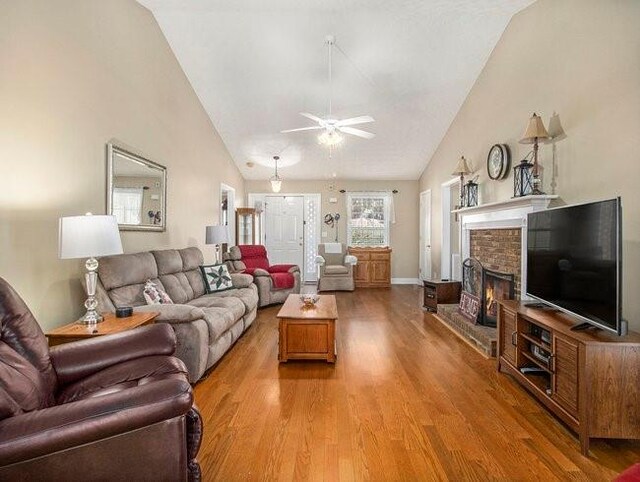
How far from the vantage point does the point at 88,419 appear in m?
1.08

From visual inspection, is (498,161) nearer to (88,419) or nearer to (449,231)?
(449,231)

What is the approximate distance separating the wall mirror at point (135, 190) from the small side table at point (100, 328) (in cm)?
113

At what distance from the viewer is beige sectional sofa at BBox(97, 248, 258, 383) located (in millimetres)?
2674

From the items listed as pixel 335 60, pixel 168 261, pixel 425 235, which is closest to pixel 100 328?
pixel 168 261

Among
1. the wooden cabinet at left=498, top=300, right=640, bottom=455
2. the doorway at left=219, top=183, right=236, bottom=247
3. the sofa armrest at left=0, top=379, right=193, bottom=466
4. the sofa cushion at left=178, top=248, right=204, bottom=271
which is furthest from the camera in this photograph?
the doorway at left=219, top=183, right=236, bottom=247

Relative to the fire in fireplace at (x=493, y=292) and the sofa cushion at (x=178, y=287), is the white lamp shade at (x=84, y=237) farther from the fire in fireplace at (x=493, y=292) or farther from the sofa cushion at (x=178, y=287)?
the fire in fireplace at (x=493, y=292)

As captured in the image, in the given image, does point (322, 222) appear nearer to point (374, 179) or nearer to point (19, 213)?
point (374, 179)

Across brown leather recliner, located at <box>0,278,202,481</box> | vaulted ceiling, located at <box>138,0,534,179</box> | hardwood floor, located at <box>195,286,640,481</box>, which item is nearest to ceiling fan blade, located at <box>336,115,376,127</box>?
vaulted ceiling, located at <box>138,0,534,179</box>

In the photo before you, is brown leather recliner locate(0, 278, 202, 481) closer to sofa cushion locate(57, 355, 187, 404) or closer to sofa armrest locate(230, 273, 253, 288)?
sofa cushion locate(57, 355, 187, 404)

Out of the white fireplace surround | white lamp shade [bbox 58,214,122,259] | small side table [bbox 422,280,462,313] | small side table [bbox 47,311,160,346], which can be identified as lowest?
small side table [bbox 422,280,462,313]

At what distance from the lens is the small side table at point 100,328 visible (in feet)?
6.92

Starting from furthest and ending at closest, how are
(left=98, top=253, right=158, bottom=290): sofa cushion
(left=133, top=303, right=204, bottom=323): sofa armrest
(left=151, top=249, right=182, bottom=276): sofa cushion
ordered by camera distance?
(left=151, top=249, right=182, bottom=276): sofa cushion → (left=98, top=253, right=158, bottom=290): sofa cushion → (left=133, top=303, right=204, bottom=323): sofa armrest

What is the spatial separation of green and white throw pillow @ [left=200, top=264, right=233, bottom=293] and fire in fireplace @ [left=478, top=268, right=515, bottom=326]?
10.0ft

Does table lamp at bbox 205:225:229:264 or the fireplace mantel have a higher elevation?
the fireplace mantel
